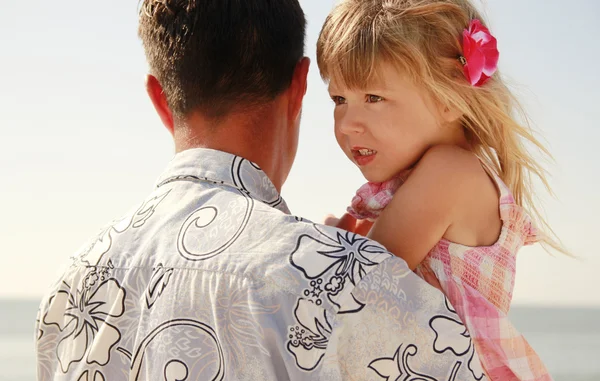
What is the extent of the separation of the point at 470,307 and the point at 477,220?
→ 25 cm

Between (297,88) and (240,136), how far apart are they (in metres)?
0.30

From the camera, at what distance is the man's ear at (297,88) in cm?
195

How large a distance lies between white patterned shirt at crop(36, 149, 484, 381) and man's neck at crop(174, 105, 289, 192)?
0.16m

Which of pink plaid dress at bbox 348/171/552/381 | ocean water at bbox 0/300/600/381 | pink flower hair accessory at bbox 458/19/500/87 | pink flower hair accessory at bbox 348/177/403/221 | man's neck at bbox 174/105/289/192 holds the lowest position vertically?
ocean water at bbox 0/300/600/381

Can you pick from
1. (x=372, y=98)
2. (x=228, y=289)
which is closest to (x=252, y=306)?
(x=228, y=289)

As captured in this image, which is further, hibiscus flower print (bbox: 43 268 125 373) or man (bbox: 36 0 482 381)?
hibiscus flower print (bbox: 43 268 125 373)

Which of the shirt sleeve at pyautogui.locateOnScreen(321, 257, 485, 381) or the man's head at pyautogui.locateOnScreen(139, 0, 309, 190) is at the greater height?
the man's head at pyautogui.locateOnScreen(139, 0, 309, 190)

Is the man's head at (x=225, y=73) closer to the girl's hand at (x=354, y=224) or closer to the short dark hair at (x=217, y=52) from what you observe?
the short dark hair at (x=217, y=52)

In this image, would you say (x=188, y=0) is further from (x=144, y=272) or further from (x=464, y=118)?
(x=464, y=118)

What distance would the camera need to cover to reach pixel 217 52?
5.87 ft

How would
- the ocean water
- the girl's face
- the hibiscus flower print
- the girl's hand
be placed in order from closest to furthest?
the hibiscus flower print → the girl's face → the girl's hand → the ocean water

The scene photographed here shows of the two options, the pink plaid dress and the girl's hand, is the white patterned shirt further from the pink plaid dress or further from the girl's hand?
the girl's hand

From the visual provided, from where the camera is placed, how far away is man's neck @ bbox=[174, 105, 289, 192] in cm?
173

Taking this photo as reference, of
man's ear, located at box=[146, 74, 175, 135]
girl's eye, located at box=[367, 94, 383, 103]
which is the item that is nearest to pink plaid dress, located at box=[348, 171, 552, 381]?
girl's eye, located at box=[367, 94, 383, 103]
